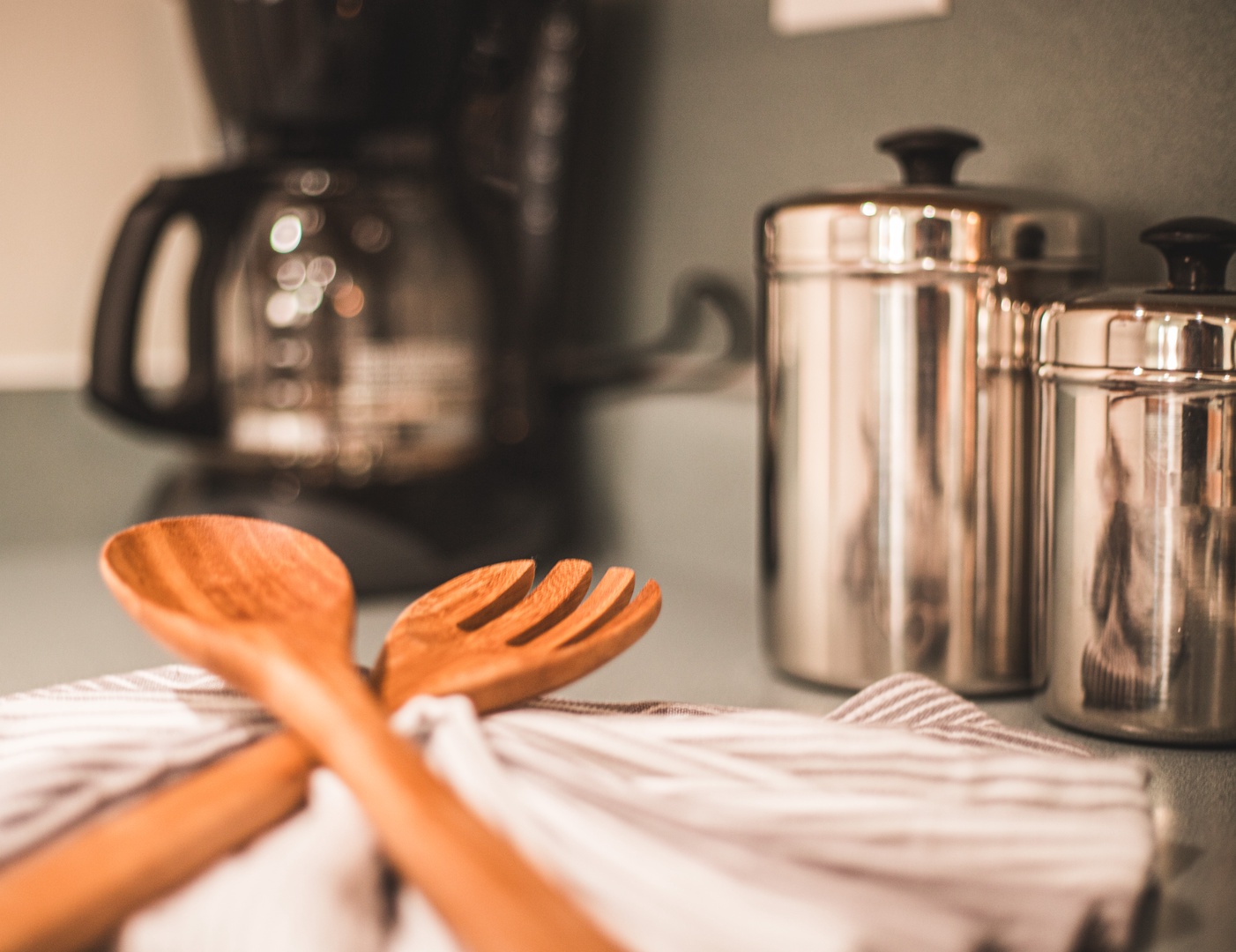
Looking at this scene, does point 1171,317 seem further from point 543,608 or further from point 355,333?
point 355,333

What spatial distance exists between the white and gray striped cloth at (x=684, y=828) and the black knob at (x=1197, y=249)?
0.55ft

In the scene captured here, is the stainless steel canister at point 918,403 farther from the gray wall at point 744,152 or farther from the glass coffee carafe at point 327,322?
the glass coffee carafe at point 327,322

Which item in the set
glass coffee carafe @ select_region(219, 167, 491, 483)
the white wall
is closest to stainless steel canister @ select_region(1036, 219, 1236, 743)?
glass coffee carafe @ select_region(219, 167, 491, 483)

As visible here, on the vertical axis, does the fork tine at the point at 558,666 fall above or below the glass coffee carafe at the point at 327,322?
below

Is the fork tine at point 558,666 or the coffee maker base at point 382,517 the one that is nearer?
the fork tine at point 558,666

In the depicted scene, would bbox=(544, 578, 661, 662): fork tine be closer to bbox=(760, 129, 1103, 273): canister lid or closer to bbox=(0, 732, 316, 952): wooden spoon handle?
bbox=(0, 732, 316, 952): wooden spoon handle

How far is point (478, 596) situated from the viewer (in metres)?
0.34

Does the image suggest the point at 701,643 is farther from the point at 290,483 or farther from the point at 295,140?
the point at 295,140

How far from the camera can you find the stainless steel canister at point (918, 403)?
45cm

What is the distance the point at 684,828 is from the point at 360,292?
1.63 feet

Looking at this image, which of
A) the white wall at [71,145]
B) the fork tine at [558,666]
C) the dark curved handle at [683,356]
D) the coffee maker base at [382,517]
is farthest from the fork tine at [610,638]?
the white wall at [71,145]

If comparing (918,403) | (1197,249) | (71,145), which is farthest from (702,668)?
(71,145)

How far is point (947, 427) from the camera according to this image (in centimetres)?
46

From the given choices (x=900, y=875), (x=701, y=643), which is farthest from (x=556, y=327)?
(x=900, y=875)
